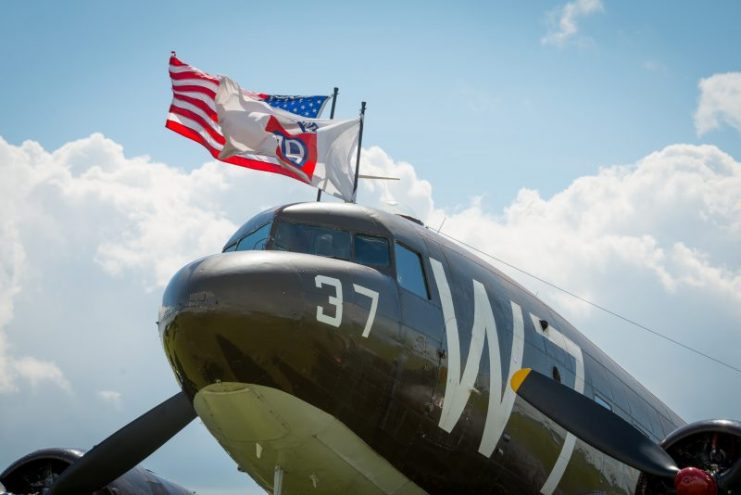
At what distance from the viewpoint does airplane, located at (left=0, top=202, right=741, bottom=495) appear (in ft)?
29.9

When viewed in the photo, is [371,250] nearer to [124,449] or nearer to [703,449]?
[124,449]

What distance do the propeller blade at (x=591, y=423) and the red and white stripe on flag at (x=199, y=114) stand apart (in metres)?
9.05

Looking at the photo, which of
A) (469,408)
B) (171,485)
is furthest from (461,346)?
(171,485)

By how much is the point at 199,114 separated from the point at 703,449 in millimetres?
12003

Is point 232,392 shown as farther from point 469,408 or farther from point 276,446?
point 469,408

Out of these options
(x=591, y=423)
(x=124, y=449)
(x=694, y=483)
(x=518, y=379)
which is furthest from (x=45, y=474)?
(x=694, y=483)

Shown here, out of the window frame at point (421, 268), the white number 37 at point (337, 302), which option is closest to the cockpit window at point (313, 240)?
the window frame at point (421, 268)

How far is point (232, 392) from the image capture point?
9.13 meters

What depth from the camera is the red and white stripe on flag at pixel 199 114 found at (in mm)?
18078

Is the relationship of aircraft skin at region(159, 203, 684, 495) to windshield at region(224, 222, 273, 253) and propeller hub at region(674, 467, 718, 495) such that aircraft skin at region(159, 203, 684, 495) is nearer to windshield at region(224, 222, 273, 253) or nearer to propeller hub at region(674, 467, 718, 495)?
windshield at region(224, 222, 273, 253)

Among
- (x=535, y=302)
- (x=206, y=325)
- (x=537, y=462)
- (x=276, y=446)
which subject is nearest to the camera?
(x=206, y=325)

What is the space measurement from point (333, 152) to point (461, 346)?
8546 mm

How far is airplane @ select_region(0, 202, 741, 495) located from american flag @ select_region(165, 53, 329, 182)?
579 centimetres

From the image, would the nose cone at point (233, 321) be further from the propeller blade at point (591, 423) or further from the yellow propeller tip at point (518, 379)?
Result: the propeller blade at point (591, 423)
